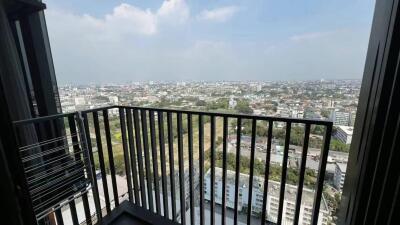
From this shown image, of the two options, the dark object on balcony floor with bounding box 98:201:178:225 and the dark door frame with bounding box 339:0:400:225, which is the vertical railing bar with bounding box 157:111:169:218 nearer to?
the dark object on balcony floor with bounding box 98:201:178:225

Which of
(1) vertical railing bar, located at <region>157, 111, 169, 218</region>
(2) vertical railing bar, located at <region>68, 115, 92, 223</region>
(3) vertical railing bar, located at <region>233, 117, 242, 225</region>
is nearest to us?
(3) vertical railing bar, located at <region>233, 117, 242, 225</region>

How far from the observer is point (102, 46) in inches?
114

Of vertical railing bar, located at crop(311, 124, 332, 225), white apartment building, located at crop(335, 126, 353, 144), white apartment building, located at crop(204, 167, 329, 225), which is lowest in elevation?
white apartment building, located at crop(204, 167, 329, 225)

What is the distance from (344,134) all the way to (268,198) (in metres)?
0.75

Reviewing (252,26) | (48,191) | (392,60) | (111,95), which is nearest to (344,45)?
(392,60)

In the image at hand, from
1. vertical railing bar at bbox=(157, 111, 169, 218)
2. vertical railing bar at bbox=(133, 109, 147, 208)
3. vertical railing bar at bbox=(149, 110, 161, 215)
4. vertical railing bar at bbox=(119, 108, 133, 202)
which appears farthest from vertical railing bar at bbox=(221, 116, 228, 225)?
vertical railing bar at bbox=(119, 108, 133, 202)

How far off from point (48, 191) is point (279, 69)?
2.48 m

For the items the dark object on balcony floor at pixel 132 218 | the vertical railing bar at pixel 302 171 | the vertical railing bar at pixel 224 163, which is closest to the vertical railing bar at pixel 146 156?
the dark object on balcony floor at pixel 132 218

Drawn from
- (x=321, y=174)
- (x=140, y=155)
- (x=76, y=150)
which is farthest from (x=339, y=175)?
(x=76, y=150)

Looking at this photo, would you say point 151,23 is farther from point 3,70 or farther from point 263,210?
point 263,210

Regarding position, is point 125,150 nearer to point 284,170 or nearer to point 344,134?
point 284,170

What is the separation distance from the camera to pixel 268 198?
1.57 metres

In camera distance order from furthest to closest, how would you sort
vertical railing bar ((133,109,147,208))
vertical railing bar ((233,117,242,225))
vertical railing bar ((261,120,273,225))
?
vertical railing bar ((133,109,147,208)) < vertical railing bar ((233,117,242,225)) < vertical railing bar ((261,120,273,225))

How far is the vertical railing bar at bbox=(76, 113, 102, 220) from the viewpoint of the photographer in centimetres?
180
